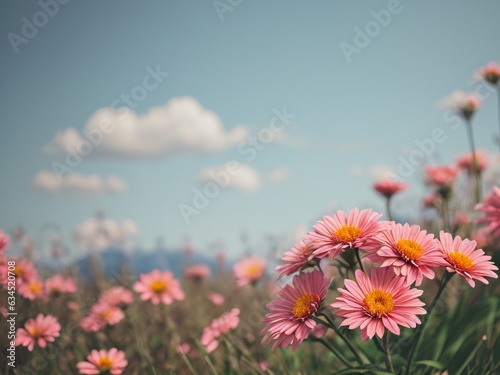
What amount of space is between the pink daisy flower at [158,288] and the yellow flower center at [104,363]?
17.3 inches

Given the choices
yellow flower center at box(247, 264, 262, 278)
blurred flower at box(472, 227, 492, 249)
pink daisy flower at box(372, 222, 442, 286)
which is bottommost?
blurred flower at box(472, 227, 492, 249)

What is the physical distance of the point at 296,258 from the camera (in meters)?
1.15

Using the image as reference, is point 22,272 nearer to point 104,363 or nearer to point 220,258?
point 104,363

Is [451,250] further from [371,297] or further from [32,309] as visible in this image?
[32,309]

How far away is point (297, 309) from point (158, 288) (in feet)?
4.32

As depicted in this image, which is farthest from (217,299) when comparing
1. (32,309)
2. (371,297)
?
(371,297)

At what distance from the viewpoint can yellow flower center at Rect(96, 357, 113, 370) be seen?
A: 1.71 m

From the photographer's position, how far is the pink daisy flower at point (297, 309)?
3.25 ft

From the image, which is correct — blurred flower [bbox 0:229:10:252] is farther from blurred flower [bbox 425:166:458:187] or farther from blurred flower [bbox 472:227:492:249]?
blurred flower [bbox 472:227:492:249]

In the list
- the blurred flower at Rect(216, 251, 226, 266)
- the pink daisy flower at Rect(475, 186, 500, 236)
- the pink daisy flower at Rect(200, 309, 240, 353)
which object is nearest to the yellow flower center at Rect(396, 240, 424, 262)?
the pink daisy flower at Rect(475, 186, 500, 236)

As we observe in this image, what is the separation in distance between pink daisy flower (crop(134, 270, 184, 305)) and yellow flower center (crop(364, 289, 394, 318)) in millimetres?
1358

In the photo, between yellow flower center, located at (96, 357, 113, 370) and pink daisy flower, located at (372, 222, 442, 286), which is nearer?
pink daisy flower, located at (372, 222, 442, 286)

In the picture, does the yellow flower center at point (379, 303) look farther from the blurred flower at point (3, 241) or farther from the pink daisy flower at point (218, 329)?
the blurred flower at point (3, 241)

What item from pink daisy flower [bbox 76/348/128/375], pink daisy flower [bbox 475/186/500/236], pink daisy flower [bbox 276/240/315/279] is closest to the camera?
pink daisy flower [bbox 276/240/315/279]
